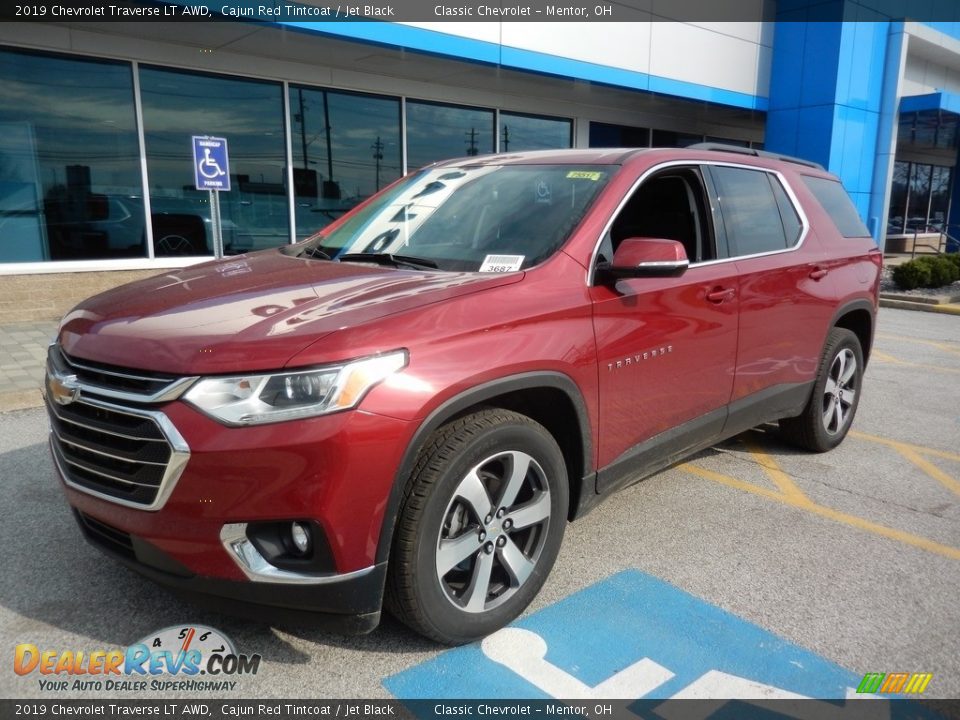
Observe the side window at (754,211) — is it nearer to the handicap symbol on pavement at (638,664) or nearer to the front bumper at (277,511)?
the handicap symbol on pavement at (638,664)

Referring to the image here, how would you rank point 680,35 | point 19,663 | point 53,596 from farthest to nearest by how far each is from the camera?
1. point 680,35
2. point 53,596
3. point 19,663

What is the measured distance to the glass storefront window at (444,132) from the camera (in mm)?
12594

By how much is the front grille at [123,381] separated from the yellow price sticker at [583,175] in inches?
78.3

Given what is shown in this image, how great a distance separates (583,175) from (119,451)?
2.26 metres

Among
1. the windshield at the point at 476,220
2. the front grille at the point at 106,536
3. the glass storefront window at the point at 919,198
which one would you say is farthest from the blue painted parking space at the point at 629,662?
the glass storefront window at the point at 919,198

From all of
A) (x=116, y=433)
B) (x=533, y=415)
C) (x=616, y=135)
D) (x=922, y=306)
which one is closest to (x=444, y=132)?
(x=616, y=135)

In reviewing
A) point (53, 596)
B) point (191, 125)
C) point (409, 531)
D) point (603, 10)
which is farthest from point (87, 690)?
point (603, 10)

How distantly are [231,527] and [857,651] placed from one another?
230 centimetres

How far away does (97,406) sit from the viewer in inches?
93.4

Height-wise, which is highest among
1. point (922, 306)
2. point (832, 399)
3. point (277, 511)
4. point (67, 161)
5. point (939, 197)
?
point (67, 161)

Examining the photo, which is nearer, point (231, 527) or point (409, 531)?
point (231, 527)

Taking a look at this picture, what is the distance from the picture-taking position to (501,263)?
117 inches

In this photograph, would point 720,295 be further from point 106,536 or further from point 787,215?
point 106,536

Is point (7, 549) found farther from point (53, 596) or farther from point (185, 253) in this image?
point (185, 253)
